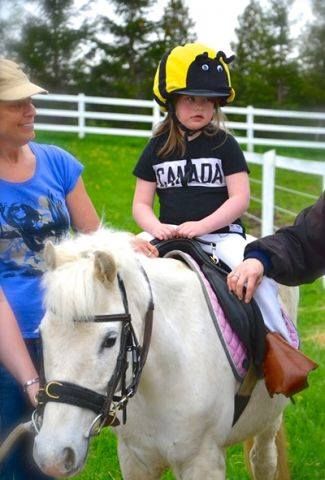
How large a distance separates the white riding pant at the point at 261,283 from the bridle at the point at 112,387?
2.31ft

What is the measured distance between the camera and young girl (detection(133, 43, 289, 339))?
352 cm

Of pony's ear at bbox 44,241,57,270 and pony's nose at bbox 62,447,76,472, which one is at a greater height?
pony's ear at bbox 44,241,57,270

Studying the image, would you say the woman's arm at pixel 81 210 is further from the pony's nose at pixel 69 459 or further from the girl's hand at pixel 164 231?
the pony's nose at pixel 69 459

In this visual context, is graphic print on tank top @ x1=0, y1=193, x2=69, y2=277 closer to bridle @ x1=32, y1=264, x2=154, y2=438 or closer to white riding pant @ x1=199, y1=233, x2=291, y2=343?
bridle @ x1=32, y1=264, x2=154, y2=438

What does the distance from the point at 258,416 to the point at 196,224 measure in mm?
844

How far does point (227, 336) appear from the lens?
3062mm

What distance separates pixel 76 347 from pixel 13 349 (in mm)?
442

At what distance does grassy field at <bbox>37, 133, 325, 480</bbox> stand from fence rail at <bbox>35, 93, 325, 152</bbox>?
335 mm

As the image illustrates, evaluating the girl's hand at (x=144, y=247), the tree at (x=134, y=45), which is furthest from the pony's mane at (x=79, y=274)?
the tree at (x=134, y=45)

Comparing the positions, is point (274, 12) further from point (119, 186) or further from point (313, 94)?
point (119, 186)

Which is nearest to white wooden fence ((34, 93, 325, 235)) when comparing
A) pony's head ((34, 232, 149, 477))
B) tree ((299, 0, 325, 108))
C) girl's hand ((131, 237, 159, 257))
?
tree ((299, 0, 325, 108))

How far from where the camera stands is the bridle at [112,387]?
2295 millimetres

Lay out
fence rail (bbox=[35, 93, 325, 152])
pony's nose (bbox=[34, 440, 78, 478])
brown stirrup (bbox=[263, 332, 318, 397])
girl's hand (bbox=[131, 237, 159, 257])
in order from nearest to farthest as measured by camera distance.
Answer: pony's nose (bbox=[34, 440, 78, 478])
girl's hand (bbox=[131, 237, 159, 257])
brown stirrup (bbox=[263, 332, 318, 397])
fence rail (bbox=[35, 93, 325, 152])

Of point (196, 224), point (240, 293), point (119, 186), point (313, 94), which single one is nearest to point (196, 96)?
point (196, 224)
